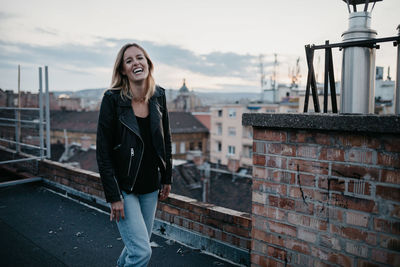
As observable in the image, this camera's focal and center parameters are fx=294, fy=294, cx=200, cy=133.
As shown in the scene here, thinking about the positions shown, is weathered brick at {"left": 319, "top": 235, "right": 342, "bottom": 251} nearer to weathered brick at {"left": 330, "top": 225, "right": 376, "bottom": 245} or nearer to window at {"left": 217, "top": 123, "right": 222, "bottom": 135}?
weathered brick at {"left": 330, "top": 225, "right": 376, "bottom": 245}

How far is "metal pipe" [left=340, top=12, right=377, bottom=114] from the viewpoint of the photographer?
2084 millimetres

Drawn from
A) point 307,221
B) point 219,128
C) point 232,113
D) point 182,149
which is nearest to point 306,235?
point 307,221

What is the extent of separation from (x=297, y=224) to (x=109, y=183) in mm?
1269

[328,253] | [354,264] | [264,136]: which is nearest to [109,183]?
[264,136]

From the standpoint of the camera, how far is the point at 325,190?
1771 mm

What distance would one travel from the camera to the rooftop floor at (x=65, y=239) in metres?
2.79

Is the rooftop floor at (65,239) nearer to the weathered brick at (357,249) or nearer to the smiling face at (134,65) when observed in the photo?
the weathered brick at (357,249)

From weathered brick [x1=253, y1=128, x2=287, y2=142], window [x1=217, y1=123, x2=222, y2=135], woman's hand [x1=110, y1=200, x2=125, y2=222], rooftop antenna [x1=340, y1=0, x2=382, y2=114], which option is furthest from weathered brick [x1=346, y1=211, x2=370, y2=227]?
window [x1=217, y1=123, x2=222, y2=135]

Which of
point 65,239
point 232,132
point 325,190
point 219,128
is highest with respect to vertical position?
point 325,190

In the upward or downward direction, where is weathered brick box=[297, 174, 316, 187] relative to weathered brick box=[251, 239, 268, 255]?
upward

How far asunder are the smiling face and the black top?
0.31 meters

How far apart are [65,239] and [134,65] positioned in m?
2.19

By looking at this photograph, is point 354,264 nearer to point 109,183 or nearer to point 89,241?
point 109,183

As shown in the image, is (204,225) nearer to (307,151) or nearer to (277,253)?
(277,253)
